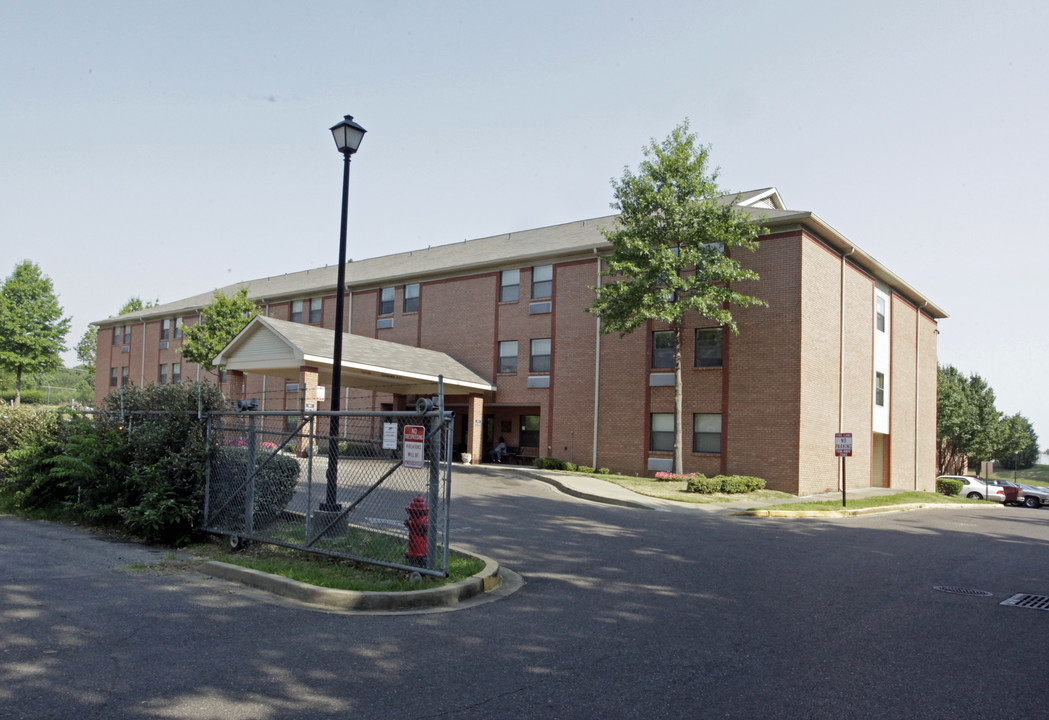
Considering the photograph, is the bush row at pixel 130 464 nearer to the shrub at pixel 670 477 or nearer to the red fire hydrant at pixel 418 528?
the red fire hydrant at pixel 418 528

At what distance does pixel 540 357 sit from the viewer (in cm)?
3120

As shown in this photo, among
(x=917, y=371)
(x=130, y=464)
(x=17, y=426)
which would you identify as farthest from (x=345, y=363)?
(x=917, y=371)

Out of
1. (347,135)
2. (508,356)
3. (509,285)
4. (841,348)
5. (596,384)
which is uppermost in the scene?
(509,285)

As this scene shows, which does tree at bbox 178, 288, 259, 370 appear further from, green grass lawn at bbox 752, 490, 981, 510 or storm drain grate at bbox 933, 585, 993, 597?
storm drain grate at bbox 933, 585, 993, 597

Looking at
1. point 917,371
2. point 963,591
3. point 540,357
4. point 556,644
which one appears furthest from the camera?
point 917,371

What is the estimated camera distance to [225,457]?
10.4 meters

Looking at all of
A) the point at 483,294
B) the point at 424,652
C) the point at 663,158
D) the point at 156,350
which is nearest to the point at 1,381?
the point at 156,350

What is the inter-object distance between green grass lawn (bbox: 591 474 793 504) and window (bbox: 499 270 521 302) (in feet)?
33.8

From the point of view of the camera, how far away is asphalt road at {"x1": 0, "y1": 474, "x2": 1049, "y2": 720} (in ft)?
15.6

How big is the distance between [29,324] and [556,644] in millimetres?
57699

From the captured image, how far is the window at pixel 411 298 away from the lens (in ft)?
118

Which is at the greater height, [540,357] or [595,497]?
[540,357]

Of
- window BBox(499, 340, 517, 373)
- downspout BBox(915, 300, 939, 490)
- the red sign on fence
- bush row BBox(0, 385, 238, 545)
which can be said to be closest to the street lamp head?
bush row BBox(0, 385, 238, 545)

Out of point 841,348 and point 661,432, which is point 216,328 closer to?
point 661,432
